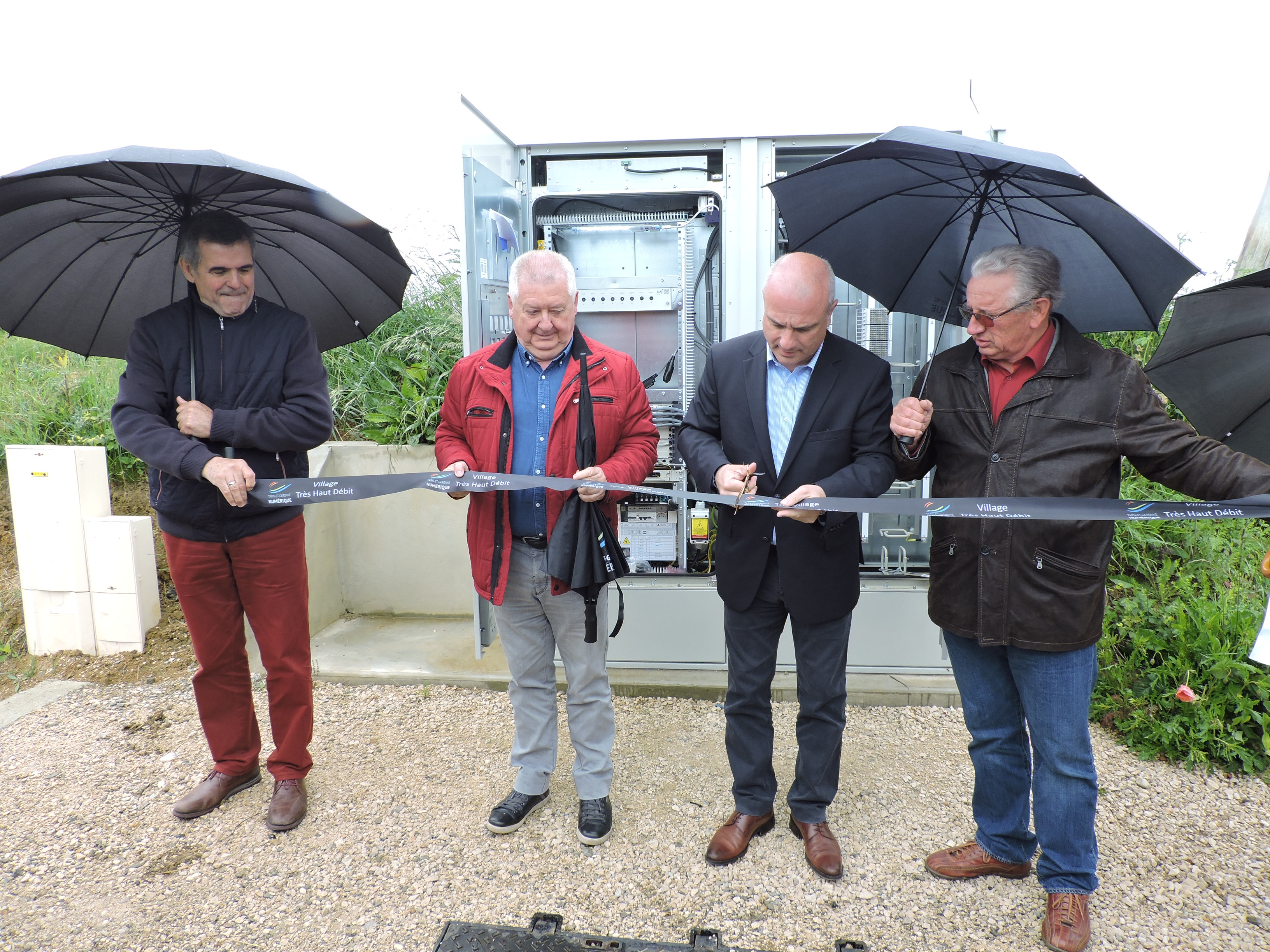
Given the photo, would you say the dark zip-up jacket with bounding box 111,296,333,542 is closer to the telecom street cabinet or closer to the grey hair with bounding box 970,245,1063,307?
the telecom street cabinet

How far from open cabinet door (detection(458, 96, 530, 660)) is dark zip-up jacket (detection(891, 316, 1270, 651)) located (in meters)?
2.06

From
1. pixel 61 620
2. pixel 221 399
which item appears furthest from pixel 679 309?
pixel 61 620

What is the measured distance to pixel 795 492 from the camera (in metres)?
2.41

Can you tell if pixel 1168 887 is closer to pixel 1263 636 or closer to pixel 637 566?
pixel 1263 636

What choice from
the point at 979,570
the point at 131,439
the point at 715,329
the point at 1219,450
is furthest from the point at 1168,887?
the point at 131,439

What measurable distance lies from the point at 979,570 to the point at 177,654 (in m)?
4.38

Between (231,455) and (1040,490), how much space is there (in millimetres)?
2522

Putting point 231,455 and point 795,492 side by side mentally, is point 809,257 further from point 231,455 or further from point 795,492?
point 231,455

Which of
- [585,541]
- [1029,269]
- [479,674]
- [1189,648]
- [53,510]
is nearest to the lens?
[1029,269]

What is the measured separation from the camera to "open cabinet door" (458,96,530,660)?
3445mm

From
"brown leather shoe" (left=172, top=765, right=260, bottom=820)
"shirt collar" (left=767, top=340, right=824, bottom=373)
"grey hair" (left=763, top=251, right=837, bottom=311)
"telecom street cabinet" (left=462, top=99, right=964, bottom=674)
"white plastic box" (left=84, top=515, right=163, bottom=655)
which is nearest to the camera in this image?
"grey hair" (left=763, top=251, right=837, bottom=311)

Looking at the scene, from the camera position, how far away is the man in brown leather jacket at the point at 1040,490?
2.12 metres

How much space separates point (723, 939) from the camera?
2363 mm

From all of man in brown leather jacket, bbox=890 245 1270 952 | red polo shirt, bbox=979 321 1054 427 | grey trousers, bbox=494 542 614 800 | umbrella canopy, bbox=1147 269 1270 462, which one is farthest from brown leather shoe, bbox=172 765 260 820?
umbrella canopy, bbox=1147 269 1270 462
